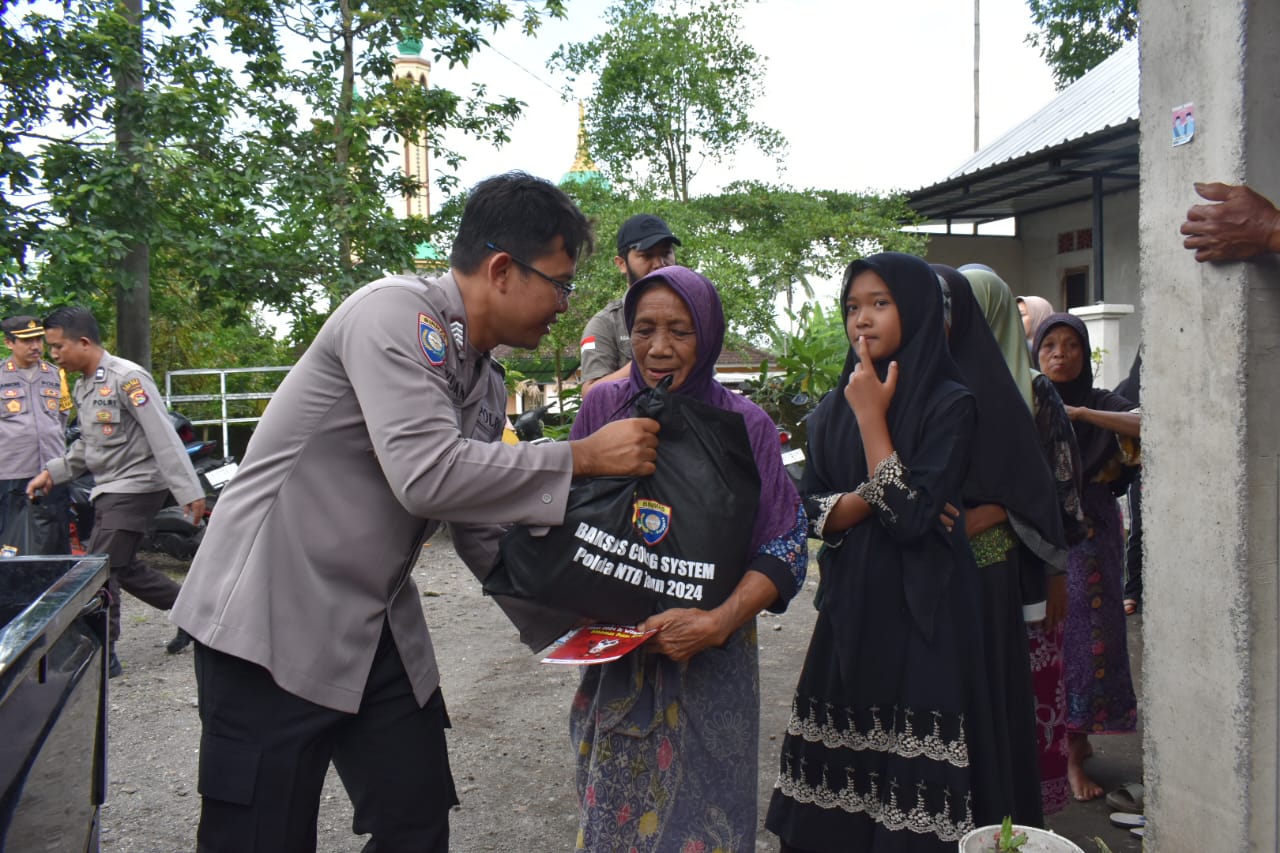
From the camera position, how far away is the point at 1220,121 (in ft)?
8.50

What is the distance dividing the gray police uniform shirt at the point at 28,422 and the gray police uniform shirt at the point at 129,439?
5.45ft

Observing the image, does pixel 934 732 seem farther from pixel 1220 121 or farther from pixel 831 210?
pixel 831 210

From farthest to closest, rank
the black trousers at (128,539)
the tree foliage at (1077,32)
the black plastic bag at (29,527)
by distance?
the tree foliage at (1077,32), the black plastic bag at (29,527), the black trousers at (128,539)

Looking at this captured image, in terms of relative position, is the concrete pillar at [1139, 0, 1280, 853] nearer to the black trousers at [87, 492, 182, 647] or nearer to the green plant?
the green plant

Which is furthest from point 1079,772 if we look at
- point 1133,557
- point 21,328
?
point 21,328

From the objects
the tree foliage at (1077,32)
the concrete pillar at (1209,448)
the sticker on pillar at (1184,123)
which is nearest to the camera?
the concrete pillar at (1209,448)

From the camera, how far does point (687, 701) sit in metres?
2.30

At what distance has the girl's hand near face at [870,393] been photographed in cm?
273

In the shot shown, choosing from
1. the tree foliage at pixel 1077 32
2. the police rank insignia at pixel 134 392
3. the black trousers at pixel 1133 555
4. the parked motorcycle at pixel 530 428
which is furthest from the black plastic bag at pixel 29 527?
the tree foliage at pixel 1077 32

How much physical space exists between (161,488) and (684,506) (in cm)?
453

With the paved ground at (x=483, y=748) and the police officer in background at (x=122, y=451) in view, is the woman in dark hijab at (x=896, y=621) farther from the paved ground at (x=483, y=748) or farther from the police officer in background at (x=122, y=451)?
the police officer in background at (x=122, y=451)

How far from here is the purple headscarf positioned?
237 cm

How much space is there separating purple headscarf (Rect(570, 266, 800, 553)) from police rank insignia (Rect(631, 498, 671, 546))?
0.29m

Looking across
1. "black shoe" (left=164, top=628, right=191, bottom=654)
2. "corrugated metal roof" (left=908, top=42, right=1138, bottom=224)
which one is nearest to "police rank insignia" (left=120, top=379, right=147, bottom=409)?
"black shoe" (left=164, top=628, right=191, bottom=654)
